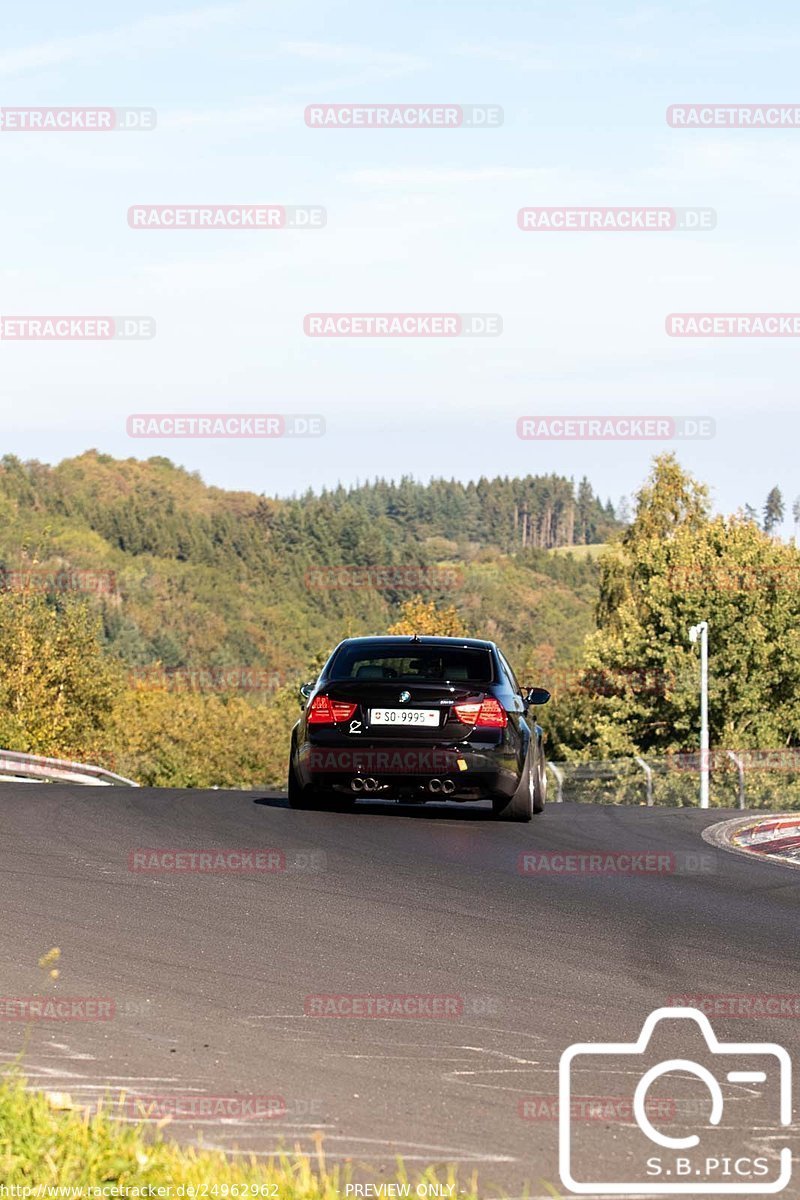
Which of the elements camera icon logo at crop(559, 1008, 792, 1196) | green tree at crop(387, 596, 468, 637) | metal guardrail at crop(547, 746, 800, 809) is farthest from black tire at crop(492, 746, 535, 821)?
green tree at crop(387, 596, 468, 637)

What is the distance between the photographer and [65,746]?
7656 cm

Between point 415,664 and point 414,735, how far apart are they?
104cm

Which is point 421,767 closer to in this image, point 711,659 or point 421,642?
point 421,642

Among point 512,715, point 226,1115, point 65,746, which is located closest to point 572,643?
point 65,746

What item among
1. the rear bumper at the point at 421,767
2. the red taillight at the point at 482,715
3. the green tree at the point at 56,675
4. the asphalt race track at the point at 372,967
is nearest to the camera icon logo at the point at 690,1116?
the asphalt race track at the point at 372,967

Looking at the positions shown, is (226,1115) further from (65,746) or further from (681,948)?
(65,746)

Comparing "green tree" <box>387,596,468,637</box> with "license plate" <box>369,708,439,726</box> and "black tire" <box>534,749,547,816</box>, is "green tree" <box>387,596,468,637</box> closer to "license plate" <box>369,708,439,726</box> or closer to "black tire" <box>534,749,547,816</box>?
"black tire" <box>534,749,547,816</box>

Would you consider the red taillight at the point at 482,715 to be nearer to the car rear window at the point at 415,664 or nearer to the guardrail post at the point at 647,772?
the car rear window at the point at 415,664

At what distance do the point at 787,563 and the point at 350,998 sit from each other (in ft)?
205

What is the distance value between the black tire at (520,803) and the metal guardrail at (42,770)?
10.9m

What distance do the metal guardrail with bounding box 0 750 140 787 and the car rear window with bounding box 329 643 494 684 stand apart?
10282 millimetres

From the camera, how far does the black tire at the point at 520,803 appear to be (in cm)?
Answer: 1571

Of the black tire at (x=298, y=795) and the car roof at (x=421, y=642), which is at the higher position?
the car roof at (x=421, y=642)

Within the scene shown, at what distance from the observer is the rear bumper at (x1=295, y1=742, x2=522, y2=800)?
1500 centimetres
